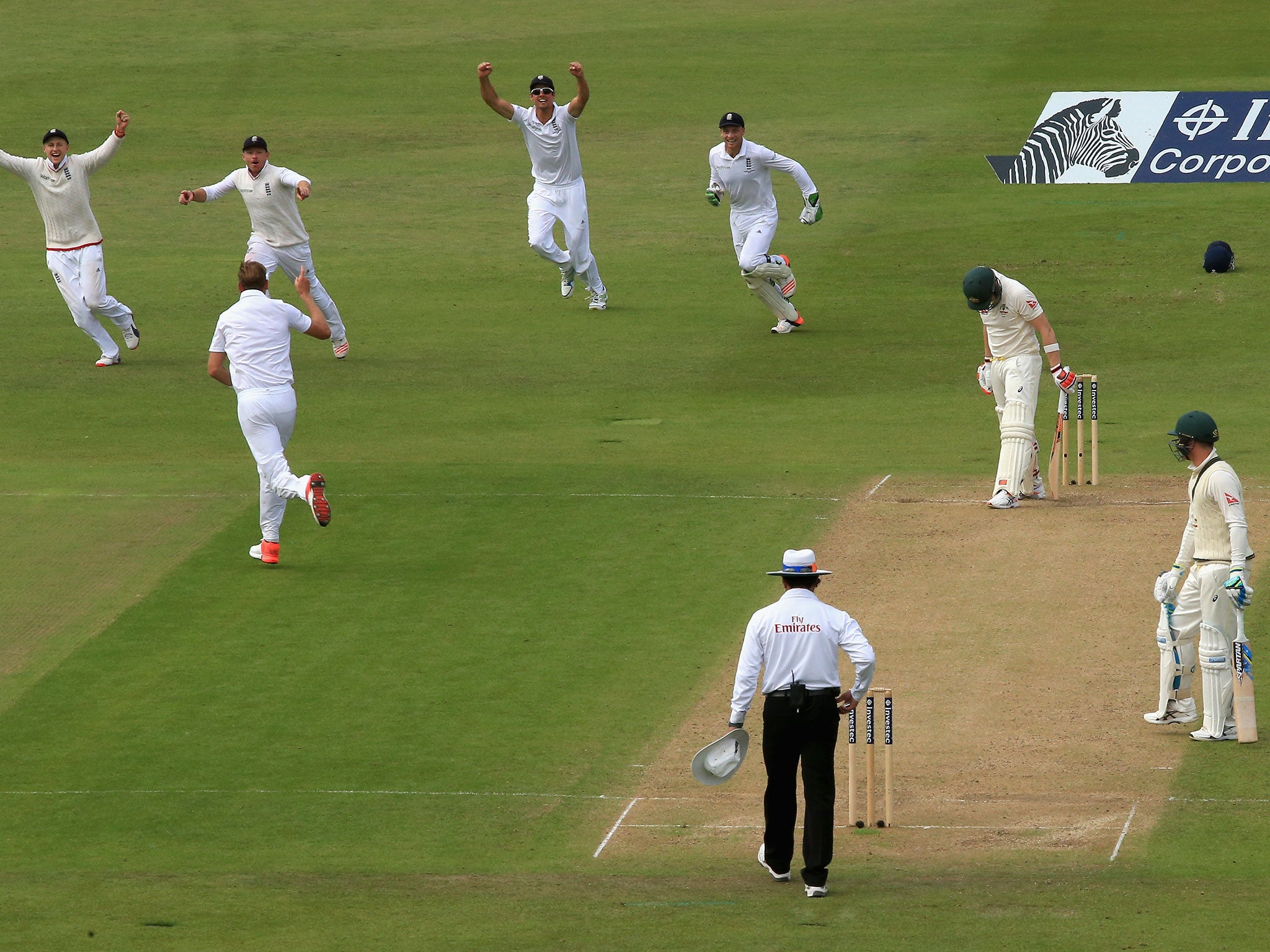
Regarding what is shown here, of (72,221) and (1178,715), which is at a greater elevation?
(72,221)

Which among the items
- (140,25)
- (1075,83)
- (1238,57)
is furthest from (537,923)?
(140,25)

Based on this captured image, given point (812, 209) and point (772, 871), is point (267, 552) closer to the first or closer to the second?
point (772, 871)

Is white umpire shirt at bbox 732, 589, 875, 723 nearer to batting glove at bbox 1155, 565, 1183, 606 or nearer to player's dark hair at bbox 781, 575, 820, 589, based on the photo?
player's dark hair at bbox 781, 575, 820, 589

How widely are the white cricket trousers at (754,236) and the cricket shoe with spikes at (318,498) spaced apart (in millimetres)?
8897

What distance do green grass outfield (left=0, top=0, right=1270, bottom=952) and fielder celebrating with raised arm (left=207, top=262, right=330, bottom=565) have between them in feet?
3.42

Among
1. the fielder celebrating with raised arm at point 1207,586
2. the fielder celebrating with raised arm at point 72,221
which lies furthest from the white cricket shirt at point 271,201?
the fielder celebrating with raised arm at point 1207,586

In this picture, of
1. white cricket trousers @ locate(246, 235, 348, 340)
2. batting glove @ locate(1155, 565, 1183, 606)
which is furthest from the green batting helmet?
white cricket trousers @ locate(246, 235, 348, 340)

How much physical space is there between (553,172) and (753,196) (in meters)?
2.52

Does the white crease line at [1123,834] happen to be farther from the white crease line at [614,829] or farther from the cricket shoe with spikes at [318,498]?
the cricket shoe with spikes at [318,498]

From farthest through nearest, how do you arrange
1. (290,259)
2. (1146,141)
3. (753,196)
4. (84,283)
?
(1146,141) → (753,196) → (84,283) → (290,259)

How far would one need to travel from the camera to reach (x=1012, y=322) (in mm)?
17297

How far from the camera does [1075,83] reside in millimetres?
35969

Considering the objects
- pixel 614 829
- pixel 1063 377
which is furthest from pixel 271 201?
pixel 614 829

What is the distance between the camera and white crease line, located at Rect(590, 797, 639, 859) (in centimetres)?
1152
